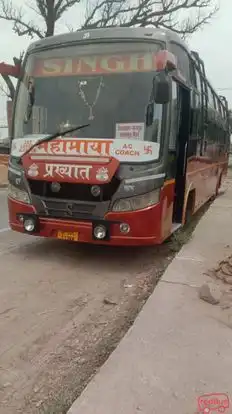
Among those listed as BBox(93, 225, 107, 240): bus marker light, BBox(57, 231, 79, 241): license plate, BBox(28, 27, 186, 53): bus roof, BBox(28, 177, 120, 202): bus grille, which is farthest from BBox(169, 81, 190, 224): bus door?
BBox(57, 231, 79, 241): license plate

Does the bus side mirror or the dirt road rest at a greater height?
the bus side mirror

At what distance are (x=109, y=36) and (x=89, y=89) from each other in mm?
794

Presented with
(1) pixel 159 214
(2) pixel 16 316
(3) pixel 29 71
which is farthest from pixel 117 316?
(3) pixel 29 71

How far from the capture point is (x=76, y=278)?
19.4 ft

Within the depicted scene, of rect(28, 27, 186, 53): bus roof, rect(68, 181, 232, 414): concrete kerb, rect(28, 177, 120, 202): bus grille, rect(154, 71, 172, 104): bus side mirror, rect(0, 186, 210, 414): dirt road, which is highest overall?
rect(28, 27, 186, 53): bus roof

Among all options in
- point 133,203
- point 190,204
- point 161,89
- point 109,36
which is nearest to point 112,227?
point 133,203

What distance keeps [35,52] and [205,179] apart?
5.25 meters

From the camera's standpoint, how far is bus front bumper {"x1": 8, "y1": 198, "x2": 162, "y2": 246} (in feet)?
19.8

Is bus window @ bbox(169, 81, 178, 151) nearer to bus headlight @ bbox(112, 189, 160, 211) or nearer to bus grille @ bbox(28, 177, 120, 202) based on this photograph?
bus headlight @ bbox(112, 189, 160, 211)

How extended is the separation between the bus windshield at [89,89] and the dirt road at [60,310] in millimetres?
1859

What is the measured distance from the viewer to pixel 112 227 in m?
6.06

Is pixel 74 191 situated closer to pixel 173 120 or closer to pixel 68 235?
pixel 68 235

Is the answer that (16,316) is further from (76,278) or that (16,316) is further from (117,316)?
(76,278)

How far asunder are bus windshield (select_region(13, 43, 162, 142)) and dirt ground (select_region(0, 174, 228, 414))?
6.11ft
